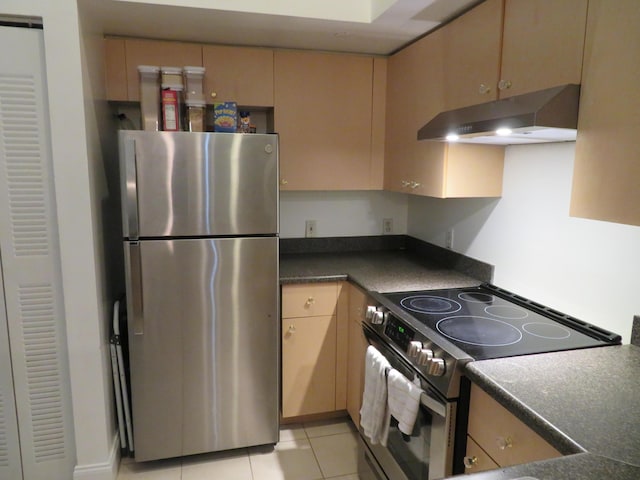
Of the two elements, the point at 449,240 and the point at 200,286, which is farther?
the point at 449,240

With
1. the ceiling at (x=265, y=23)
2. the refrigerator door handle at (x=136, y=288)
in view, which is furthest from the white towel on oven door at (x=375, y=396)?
the ceiling at (x=265, y=23)

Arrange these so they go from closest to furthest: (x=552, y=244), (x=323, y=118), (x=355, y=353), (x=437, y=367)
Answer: (x=437, y=367), (x=552, y=244), (x=355, y=353), (x=323, y=118)

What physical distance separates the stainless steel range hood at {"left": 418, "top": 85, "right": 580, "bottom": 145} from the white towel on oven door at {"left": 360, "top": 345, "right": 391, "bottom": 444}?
0.93 metres

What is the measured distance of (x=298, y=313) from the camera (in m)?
2.35

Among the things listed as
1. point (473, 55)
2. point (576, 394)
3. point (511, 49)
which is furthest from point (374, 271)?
point (576, 394)

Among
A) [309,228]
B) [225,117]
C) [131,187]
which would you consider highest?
[225,117]

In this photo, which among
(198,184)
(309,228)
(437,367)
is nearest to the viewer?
(437,367)

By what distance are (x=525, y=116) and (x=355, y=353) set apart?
4.86 ft

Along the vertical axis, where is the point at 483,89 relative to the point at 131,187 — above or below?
above

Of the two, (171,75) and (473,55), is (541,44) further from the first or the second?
(171,75)

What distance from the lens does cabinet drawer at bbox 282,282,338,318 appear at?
232 centimetres

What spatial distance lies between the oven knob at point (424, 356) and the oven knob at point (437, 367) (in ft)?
0.08

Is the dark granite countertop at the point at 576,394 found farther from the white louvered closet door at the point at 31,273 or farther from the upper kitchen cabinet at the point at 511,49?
the white louvered closet door at the point at 31,273

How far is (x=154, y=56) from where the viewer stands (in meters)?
2.28
